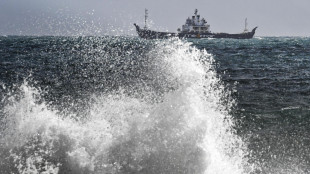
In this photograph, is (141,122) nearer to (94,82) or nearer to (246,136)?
(246,136)

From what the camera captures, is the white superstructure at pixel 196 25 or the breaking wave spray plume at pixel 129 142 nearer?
the breaking wave spray plume at pixel 129 142

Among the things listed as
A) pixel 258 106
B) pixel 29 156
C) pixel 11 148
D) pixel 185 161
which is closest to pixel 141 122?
pixel 185 161

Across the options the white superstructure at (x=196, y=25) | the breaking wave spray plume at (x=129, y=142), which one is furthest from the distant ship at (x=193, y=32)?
the breaking wave spray plume at (x=129, y=142)

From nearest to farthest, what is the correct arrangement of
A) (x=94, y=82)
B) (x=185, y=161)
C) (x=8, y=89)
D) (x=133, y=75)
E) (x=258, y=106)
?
1. (x=185, y=161)
2. (x=258, y=106)
3. (x=8, y=89)
4. (x=94, y=82)
5. (x=133, y=75)

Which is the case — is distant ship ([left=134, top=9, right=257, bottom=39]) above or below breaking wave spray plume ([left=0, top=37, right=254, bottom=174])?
above

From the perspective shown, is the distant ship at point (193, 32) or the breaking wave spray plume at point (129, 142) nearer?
the breaking wave spray plume at point (129, 142)

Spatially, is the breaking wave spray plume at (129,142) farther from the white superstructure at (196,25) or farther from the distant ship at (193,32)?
the white superstructure at (196,25)

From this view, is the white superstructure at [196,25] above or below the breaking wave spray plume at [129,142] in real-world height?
above

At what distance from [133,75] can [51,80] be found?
7.12 meters

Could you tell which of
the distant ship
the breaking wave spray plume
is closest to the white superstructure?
the distant ship

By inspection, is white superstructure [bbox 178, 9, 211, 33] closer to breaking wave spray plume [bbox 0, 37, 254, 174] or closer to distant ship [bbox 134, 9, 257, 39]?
distant ship [bbox 134, 9, 257, 39]

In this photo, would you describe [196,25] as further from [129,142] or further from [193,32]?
[129,142]

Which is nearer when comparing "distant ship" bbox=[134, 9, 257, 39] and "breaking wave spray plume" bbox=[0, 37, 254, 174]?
"breaking wave spray plume" bbox=[0, 37, 254, 174]

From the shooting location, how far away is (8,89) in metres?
18.7
